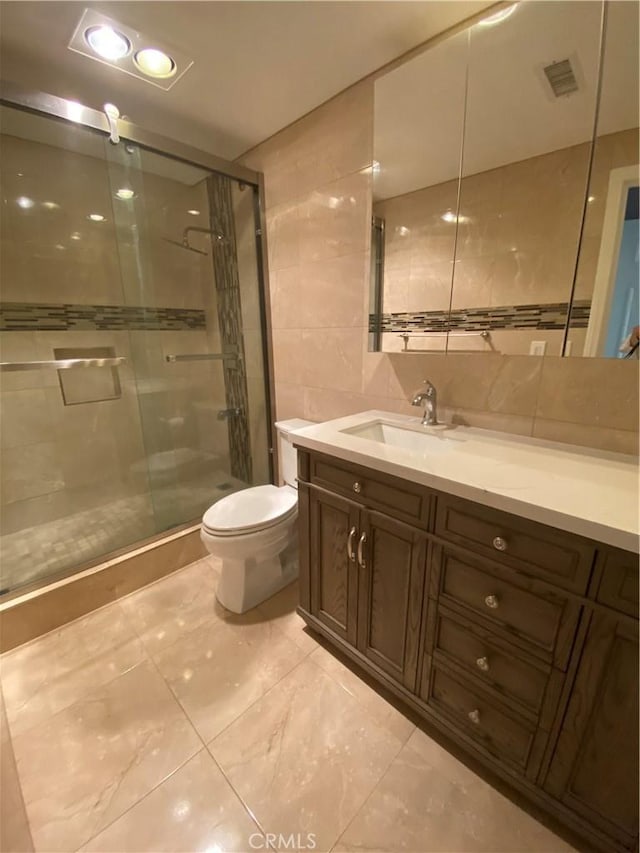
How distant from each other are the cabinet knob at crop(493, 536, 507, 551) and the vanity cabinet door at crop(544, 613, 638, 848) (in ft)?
0.64

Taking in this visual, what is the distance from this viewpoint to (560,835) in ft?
2.89

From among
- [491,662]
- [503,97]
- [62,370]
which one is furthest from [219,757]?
[503,97]

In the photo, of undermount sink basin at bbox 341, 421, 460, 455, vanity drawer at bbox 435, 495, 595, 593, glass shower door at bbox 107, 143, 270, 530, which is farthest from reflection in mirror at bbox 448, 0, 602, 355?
glass shower door at bbox 107, 143, 270, 530

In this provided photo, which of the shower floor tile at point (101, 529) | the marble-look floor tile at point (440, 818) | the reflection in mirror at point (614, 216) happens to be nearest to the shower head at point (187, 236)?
the shower floor tile at point (101, 529)

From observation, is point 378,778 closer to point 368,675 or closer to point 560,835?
point 368,675

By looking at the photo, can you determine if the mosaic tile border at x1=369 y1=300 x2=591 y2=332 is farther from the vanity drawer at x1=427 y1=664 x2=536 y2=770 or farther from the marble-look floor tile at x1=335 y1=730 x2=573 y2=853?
the marble-look floor tile at x1=335 y1=730 x2=573 y2=853

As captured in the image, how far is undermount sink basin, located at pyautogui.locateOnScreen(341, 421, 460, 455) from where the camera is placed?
4.04 ft

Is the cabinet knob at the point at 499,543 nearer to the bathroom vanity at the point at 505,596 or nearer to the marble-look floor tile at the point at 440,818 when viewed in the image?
the bathroom vanity at the point at 505,596

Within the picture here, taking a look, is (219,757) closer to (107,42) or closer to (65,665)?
(65,665)

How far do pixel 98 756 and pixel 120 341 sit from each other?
1.95 m

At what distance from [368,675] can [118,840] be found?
808mm

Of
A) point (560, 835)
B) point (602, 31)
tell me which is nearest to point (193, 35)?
point (602, 31)

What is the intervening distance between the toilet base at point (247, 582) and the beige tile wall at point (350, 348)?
31.0 inches

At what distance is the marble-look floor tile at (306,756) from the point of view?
3.00ft
